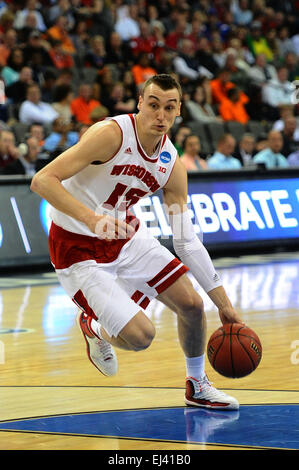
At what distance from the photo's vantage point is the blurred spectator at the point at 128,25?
17.3m

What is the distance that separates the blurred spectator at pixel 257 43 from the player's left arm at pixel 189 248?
15.2 metres

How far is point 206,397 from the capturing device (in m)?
5.14

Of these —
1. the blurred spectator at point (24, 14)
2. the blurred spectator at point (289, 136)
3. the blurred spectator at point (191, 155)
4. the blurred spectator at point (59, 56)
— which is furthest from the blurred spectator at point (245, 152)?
the blurred spectator at point (24, 14)

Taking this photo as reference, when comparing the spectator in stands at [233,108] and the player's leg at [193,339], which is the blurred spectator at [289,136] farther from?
the player's leg at [193,339]

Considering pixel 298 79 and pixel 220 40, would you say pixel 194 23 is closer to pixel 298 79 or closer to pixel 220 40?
pixel 220 40

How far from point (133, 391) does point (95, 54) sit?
1099cm

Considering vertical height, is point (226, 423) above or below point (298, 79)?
below

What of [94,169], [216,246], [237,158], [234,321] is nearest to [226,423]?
[234,321]

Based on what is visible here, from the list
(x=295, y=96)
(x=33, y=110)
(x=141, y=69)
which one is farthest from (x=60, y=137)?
(x=295, y=96)

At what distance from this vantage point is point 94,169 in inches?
196

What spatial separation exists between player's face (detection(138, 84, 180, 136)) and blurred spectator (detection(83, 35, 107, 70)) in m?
11.0

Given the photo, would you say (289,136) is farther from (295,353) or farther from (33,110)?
(295,353)
